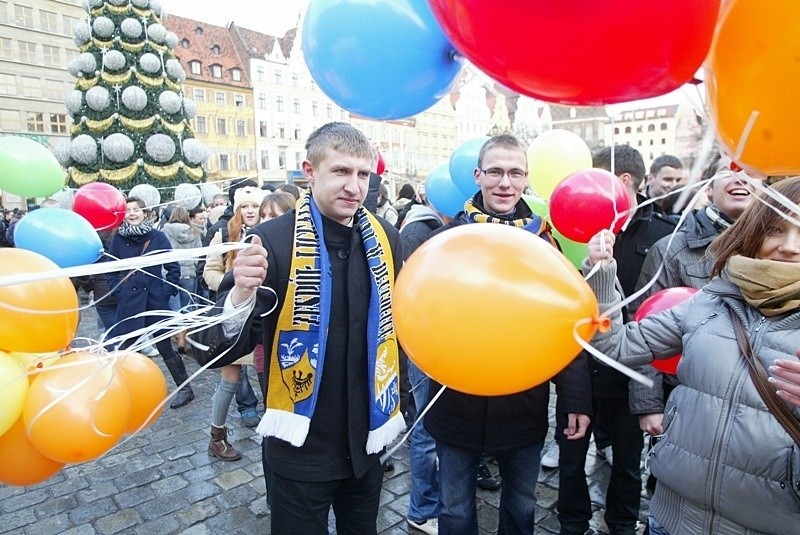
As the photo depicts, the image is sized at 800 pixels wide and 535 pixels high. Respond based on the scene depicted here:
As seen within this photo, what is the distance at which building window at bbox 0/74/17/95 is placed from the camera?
2878 centimetres

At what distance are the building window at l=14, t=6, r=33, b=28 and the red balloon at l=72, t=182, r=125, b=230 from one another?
34.3 m

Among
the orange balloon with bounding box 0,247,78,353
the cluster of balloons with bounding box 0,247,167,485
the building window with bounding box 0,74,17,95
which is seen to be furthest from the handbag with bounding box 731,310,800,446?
the building window with bounding box 0,74,17,95

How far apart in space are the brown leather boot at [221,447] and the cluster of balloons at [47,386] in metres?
2.27

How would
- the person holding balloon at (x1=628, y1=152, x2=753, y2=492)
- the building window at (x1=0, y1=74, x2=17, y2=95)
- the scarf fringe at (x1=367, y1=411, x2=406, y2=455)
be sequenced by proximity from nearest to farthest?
the scarf fringe at (x1=367, y1=411, x2=406, y2=455)
the person holding balloon at (x1=628, y1=152, x2=753, y2=492)
the building window at (x1=0, y1=74, x2=17, y2=95)

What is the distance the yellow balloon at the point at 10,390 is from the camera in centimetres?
160

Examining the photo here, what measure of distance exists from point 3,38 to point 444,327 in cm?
3841

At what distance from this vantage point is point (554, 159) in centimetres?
341

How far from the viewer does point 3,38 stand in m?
28.7

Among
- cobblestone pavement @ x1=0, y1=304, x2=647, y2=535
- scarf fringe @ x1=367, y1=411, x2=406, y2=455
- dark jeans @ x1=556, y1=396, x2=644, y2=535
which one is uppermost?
scarf fringe @ x1=367, y1=411, x2=406, y2=455

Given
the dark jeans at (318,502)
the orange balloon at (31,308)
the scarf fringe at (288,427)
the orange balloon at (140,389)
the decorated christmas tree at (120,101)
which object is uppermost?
the decorated christmas tree at (120,101)

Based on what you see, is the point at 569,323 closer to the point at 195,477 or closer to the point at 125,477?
the point at 195,477

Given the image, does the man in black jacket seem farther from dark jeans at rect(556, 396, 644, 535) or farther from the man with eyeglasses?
dark jeans at rect(556, 396, 644, 535)

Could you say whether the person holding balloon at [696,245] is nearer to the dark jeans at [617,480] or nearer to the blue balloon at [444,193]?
Answer: the dark jeans at [617,480]

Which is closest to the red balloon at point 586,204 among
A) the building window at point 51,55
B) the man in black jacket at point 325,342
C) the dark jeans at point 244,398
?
the man in black jacket at point 325,342
